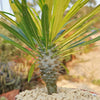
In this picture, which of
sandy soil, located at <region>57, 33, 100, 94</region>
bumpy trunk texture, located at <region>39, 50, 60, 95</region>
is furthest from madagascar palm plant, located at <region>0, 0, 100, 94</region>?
sandy soil, located at <region>57, 33, 100, 94</region>

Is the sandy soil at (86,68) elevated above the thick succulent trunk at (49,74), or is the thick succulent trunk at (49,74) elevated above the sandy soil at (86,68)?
the sandy soil at (86,68)

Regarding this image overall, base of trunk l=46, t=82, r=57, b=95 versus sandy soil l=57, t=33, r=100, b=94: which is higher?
Result: sandy soil l=57, t=33, r=100, b=94

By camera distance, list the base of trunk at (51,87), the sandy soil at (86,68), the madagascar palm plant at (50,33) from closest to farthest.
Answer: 1. the madagascar palm plant at (50,33)
2. the base of trunk at (51,87)
3. the sandy soil at (86,68)

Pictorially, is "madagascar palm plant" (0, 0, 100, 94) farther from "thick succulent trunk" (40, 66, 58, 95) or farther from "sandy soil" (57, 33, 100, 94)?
"sandy soil" (57, 33, 100, 94)

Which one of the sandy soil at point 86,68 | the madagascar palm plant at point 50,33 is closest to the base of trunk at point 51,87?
the madagascar palm plant at point 50,33

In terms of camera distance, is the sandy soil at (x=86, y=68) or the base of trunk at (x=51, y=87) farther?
the sandy soil at (x=86, y=68)

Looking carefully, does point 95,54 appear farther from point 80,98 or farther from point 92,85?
point 80,98

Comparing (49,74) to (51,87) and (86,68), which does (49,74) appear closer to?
(51,87)

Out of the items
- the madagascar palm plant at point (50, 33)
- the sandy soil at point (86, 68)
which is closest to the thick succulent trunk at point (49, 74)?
the madagascar palm plant at point (50, 33)

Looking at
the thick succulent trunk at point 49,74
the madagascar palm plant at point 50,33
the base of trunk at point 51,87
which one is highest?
the madagascar palm plant at point 50,33

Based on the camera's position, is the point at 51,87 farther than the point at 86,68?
No

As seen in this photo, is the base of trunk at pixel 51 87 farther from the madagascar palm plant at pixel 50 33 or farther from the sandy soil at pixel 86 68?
the sandy soil at pixel 86 68

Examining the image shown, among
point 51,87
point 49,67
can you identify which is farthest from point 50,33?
point 51,87

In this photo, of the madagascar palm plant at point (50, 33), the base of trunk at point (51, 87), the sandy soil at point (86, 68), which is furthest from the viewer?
the sandy soil at point (86, 68)
